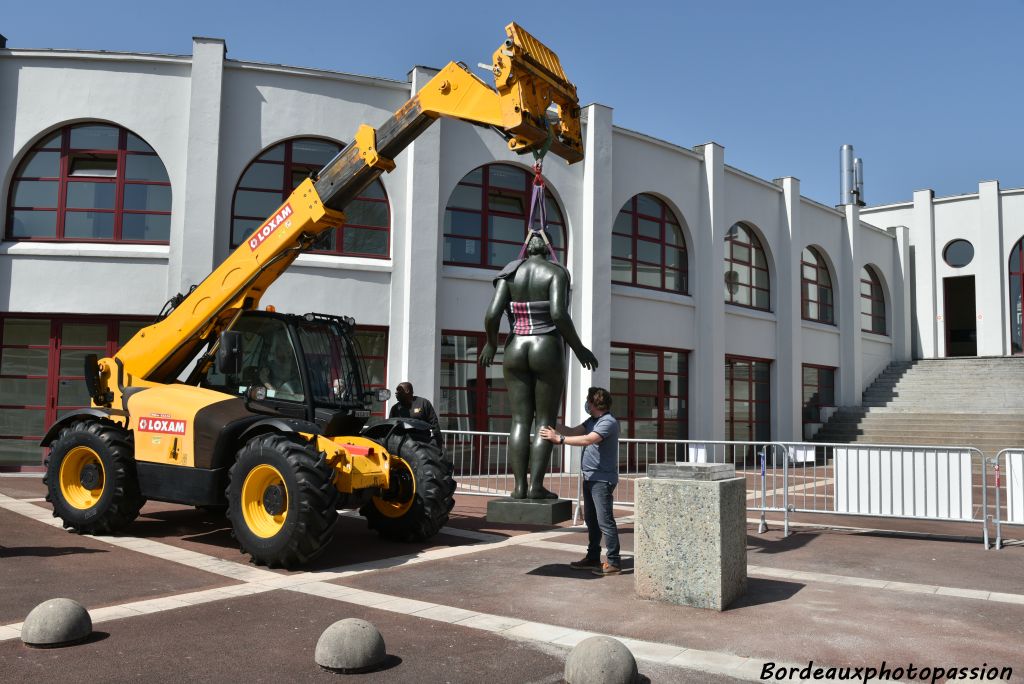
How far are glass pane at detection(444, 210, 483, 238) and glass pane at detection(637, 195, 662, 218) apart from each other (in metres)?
4.61

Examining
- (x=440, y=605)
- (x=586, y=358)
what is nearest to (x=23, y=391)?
(x=586, y=358)

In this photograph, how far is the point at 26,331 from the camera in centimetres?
1502

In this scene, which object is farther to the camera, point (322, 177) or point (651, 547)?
point (322, 177)

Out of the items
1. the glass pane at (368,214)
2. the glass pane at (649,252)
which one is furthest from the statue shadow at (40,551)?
the glass pane at (649,252)

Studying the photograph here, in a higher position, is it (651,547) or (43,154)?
(43,154)

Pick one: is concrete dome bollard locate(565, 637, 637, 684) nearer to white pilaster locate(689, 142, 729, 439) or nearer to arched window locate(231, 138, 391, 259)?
arched window locate(231, 138, 391, 259)

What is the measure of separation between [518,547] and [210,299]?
4.31m

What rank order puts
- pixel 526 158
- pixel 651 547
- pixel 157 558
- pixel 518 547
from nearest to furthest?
pixel 651 547 < pixel 157 558 < pixel 518 547 < pixel 526 158

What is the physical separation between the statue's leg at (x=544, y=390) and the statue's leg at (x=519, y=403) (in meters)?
0.09

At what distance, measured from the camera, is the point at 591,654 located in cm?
408

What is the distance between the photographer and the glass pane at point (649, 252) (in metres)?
19.8

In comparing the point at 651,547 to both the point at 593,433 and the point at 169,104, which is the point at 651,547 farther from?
the point at 169,104

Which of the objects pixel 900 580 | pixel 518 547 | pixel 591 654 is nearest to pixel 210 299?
pixel 518 547

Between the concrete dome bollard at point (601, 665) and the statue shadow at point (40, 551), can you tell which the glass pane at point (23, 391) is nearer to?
the statue shadow at point (40, 551)
